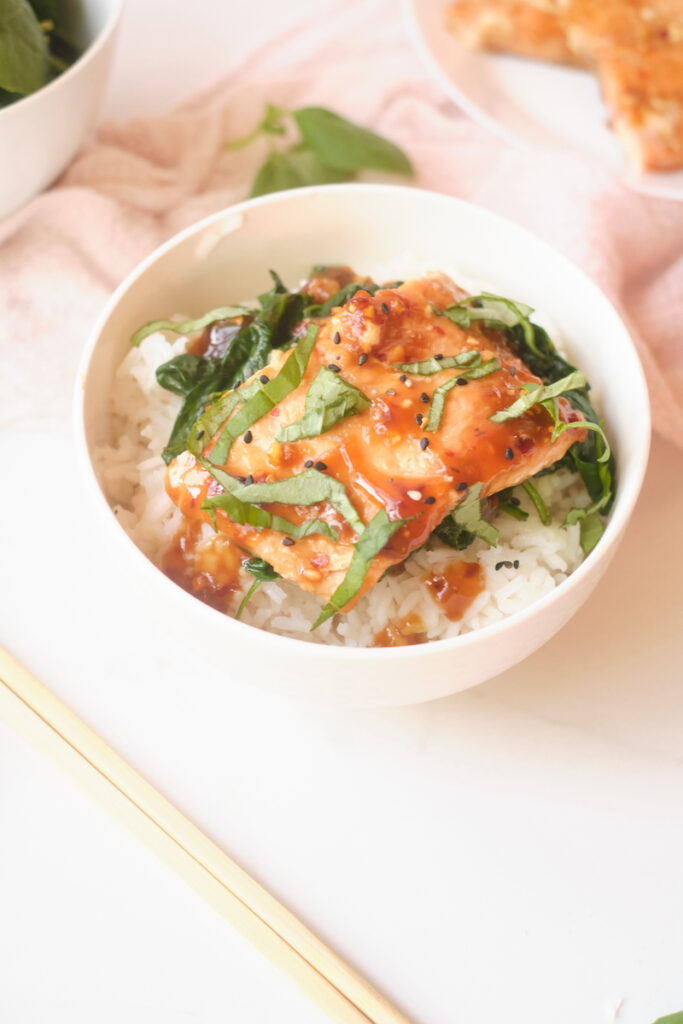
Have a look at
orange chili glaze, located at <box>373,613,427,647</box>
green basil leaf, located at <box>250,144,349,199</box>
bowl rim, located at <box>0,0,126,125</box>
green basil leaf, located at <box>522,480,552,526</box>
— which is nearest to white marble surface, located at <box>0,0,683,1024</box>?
orange chili glaze, located at <box>373,613,427,647</box>

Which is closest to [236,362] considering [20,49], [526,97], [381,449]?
[381,449]

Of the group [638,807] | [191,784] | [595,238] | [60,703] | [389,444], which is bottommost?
[638,807]

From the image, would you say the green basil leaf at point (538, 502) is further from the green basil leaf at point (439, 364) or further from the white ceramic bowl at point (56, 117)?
the white ceramic bowl at point (56, 117)

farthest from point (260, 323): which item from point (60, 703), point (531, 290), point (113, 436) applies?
point (60, 703)

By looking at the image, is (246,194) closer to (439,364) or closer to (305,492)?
(439,364)

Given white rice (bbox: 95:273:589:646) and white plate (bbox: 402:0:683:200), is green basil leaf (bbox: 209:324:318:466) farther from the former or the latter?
white plate (bbox: 402:0:683:200)

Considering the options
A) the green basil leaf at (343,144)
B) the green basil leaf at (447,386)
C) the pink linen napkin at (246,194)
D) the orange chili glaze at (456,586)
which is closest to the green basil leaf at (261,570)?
the orange chili glaze at (456,586)

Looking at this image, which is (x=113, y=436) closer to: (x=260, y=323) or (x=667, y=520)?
(x=260, y=323)
